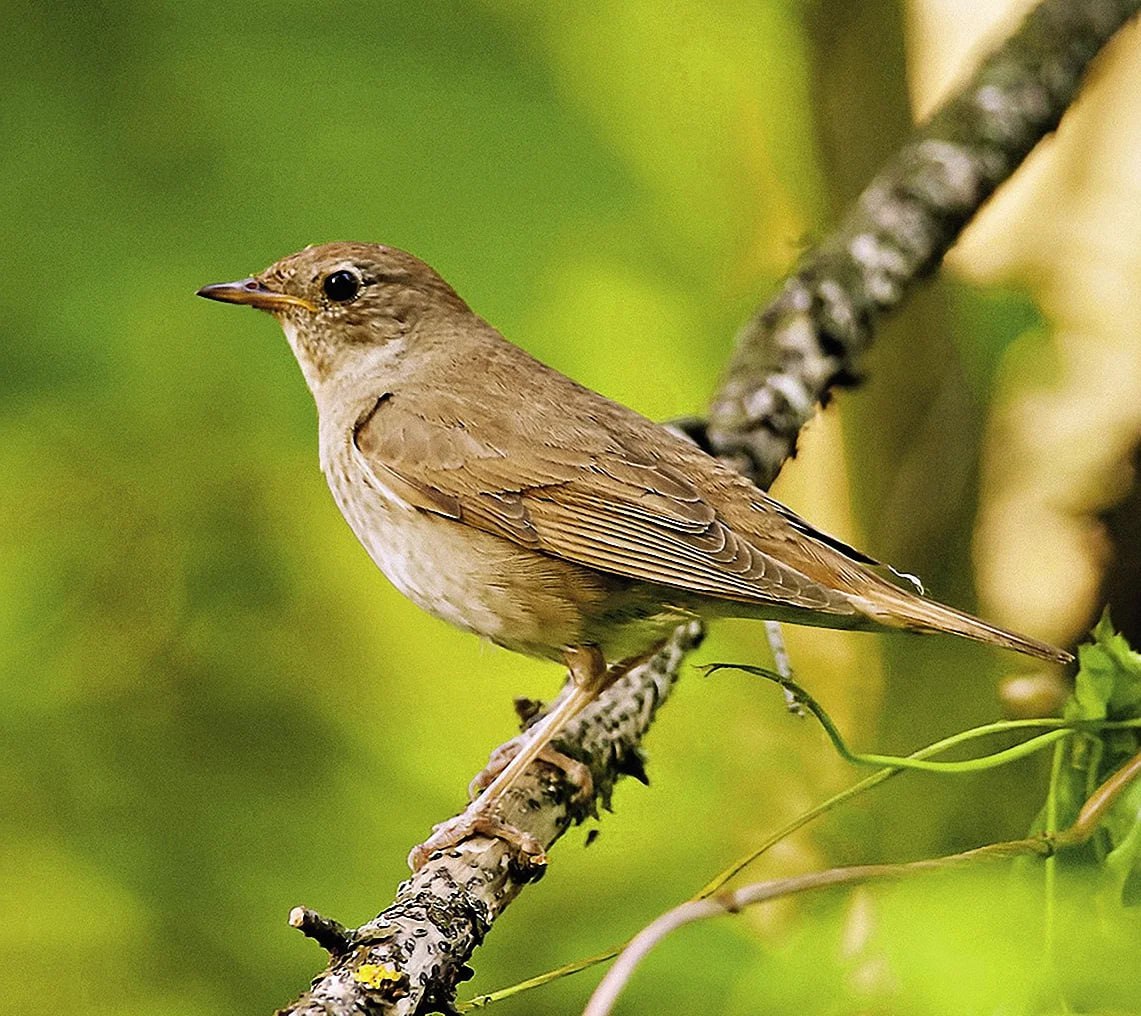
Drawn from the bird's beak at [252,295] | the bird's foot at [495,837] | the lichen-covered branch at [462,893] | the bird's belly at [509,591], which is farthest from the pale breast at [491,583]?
the bird's beak at [252,295]

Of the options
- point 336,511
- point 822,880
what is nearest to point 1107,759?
point 822,880

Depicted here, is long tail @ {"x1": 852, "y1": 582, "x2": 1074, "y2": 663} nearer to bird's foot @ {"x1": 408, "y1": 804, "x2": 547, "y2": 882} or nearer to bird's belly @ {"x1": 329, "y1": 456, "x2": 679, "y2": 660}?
bird's belly @ {"x1": 329, "y1": 456, "x2": 679, "y2": 660}

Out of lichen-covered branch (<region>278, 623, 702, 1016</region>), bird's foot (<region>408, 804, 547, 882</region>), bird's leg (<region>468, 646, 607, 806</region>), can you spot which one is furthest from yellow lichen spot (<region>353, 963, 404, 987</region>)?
bird's leg (<region>468, 646, 607, 806</region>)

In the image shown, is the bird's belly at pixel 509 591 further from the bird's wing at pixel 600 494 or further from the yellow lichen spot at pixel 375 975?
the yellow lichen spot at pixel 375 975

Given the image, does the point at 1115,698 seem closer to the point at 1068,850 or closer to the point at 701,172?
the point at 1068,850

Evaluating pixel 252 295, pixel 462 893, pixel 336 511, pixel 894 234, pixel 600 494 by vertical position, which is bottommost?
pixel 462 893

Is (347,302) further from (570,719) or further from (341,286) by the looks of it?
(570,719)

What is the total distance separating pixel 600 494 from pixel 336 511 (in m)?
1.10

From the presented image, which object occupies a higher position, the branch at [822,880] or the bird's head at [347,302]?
the bird's head at [347,302]

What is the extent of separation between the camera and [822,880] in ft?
5.21

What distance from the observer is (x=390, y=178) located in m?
3.49

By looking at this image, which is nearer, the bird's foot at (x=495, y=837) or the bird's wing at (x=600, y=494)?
the bird's foot at (x=495, y=837)

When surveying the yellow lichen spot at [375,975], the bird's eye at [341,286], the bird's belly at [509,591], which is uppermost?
the bird's eye at [341,286]

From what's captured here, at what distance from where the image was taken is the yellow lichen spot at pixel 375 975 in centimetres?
162
